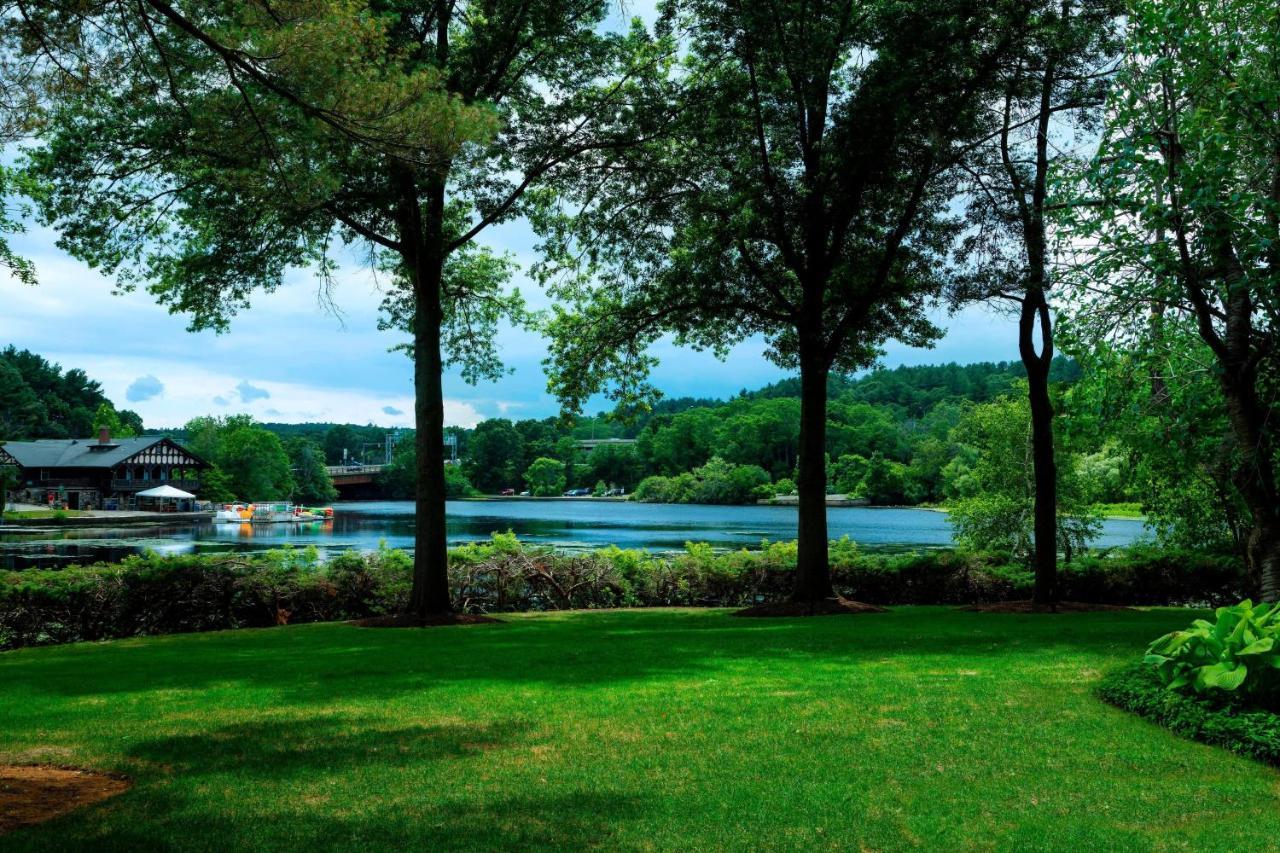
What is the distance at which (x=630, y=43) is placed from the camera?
18125 millimetres

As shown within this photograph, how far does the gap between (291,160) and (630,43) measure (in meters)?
11.0

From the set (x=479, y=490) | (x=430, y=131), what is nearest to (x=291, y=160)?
(x=430, y=131)

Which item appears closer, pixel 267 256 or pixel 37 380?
pixel 267 256

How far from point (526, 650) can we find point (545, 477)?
382 ft

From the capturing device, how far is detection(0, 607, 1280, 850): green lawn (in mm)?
4895

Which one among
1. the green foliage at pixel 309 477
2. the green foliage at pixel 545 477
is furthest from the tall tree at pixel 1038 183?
the green foliage at pixel 545 477

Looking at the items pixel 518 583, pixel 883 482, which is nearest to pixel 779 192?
pixel 518 583

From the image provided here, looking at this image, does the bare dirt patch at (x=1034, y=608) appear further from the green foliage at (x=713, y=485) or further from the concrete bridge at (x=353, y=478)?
the concrete bridge at (x=353, y=478)

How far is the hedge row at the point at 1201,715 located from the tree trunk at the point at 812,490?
31.6ft

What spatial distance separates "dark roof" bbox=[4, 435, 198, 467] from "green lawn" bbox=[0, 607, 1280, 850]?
81.4 m

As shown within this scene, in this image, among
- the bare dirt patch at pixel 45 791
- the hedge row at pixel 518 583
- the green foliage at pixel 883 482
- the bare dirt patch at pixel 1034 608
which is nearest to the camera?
the bare dirt patch at pixel 45 791

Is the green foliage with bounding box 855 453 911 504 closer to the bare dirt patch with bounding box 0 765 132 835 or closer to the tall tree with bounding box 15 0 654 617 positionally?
the tall tree with bounding box 15 0 654 617

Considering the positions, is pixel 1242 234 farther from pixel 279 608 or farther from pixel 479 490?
pixel 479 490

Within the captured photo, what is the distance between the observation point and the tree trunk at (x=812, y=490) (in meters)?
17.6
